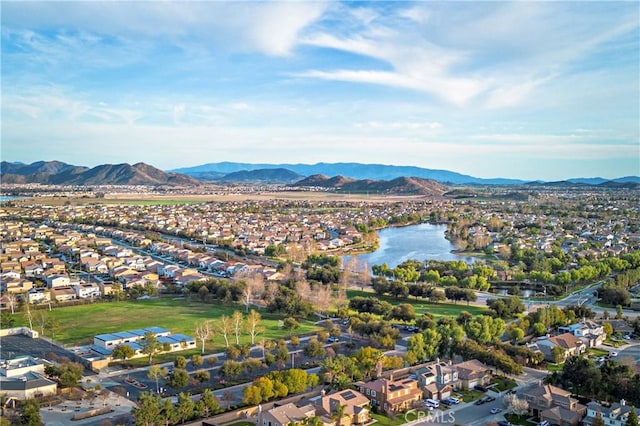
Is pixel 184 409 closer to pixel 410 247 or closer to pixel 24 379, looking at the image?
pixel 24 379

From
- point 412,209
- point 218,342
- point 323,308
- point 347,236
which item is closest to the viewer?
point 218,342

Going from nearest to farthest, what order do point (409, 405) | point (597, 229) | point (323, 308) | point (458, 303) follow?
1. point (409, 405)
2. point (323, 308)
3. point (458, 303)
4. point (597, 229)

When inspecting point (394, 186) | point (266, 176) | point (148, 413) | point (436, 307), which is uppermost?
point (266, 176)

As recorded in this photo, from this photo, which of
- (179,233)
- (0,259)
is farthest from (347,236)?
(0,259)

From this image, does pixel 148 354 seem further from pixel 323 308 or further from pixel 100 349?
pixel 323 308

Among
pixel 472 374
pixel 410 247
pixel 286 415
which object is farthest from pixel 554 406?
pixel 410 247

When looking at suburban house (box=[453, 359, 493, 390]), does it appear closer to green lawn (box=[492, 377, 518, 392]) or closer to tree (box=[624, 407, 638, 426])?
green lawn (box=[492, 377, 518, 392])
